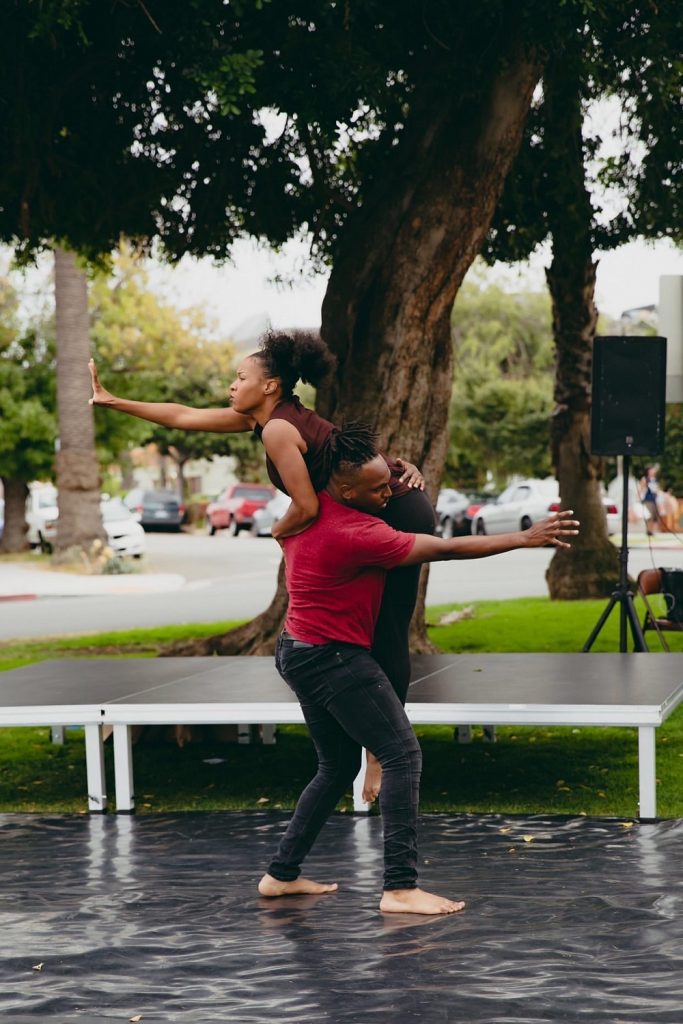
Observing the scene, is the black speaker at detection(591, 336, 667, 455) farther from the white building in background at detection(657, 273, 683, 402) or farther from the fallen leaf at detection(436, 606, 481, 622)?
the fallen leaf at detection(436, 606, 481, 622)

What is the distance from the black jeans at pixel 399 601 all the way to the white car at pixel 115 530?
22.3 metres

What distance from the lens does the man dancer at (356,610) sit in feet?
15.6

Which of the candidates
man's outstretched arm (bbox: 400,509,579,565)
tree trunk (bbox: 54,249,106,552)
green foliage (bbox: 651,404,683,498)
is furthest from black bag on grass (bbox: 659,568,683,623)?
green foliage (bbox: 651,404,683,498)

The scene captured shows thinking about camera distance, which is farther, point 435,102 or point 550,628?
point 550,628

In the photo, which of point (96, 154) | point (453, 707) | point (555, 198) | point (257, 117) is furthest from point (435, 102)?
point (453, 707)

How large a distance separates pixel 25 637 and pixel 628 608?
7.59 metres

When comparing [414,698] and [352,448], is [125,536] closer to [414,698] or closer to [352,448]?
[414,698]

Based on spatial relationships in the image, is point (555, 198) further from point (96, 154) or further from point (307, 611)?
point (307, 611)

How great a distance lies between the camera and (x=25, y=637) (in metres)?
15.8

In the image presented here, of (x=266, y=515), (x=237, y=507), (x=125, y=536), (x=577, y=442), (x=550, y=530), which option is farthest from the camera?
(x=237, y=507)

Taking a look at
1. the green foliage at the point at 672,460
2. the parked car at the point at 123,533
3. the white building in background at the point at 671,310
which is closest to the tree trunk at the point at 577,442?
the white building in background at the point at 671,310

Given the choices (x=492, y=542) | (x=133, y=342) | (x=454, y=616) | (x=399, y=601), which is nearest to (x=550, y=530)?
(x=492, y=542)

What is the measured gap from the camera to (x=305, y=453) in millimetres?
5008

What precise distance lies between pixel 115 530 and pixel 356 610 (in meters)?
24.8
